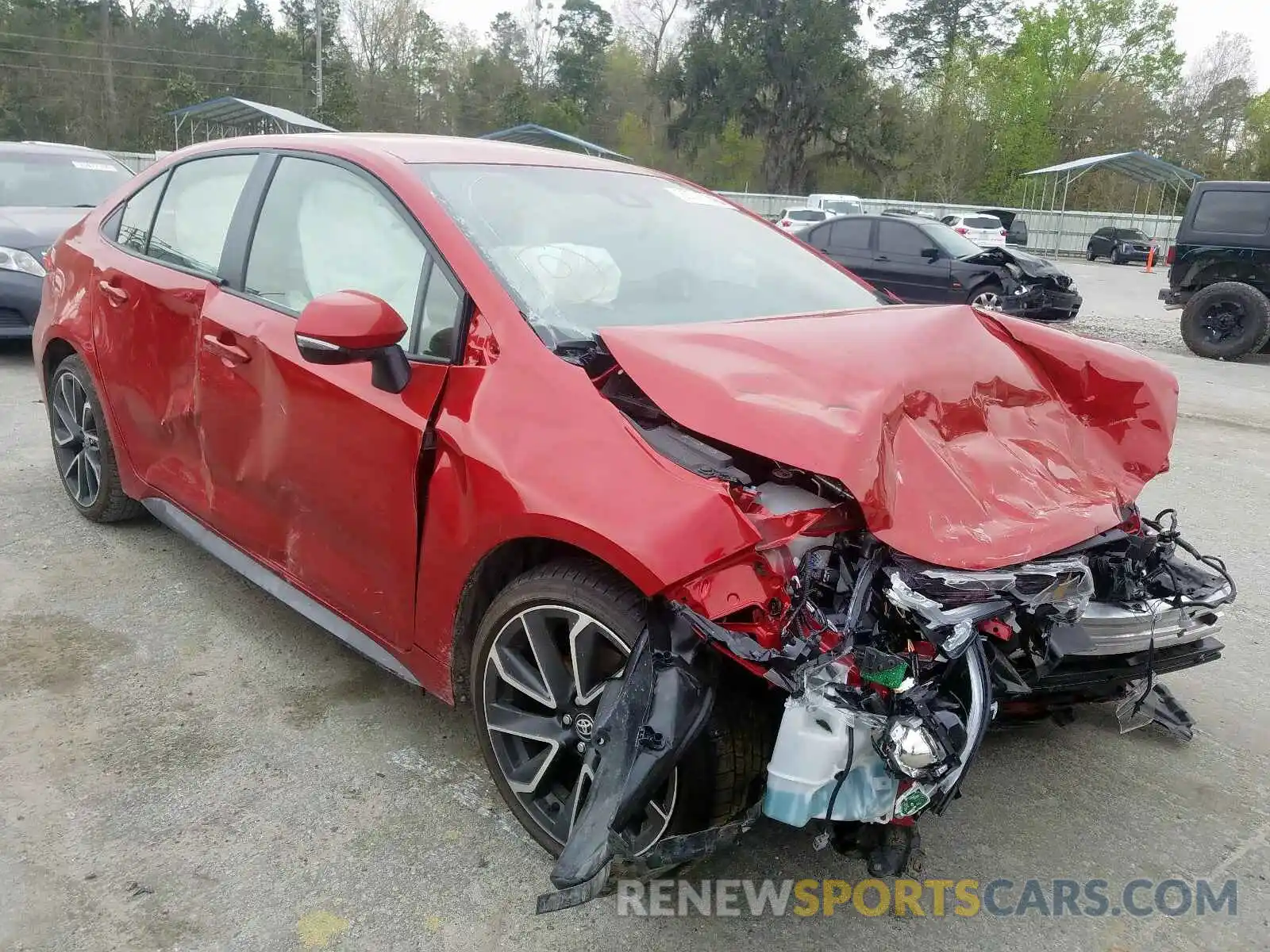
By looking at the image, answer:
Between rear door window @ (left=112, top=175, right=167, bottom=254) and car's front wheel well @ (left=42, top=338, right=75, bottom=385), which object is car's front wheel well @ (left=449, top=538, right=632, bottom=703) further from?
car's front wheel well @ (left=42, top=338, right=75, bottom=385)

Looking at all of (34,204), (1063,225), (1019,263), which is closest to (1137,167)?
(1063,225)

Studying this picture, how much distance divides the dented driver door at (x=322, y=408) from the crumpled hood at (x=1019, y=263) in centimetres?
1161

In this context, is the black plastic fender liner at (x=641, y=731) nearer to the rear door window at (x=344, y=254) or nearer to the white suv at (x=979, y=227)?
the rear door window at (x=344, y=254)

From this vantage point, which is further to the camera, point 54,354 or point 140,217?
point 54,354

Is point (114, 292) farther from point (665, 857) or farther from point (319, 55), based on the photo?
point (319, 55)

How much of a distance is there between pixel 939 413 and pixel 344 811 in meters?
1.80

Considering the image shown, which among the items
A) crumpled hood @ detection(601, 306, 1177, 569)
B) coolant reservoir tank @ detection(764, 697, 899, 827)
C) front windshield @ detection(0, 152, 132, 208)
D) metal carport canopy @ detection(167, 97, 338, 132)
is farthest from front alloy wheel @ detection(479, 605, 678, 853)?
metal carport canopy @ detection(167, 97, 338, 132)

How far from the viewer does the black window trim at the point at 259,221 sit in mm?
2465

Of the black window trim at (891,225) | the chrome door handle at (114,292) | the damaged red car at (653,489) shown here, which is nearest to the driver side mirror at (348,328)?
the damaged red car at (653,489)

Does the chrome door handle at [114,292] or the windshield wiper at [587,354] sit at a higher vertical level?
the windshield wiper at [587,354]

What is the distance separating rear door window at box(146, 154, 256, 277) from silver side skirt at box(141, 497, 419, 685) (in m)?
0.91

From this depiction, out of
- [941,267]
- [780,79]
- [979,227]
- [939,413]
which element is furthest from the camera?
[780,79]

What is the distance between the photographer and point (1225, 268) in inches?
447

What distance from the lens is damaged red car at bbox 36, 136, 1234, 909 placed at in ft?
6.35
